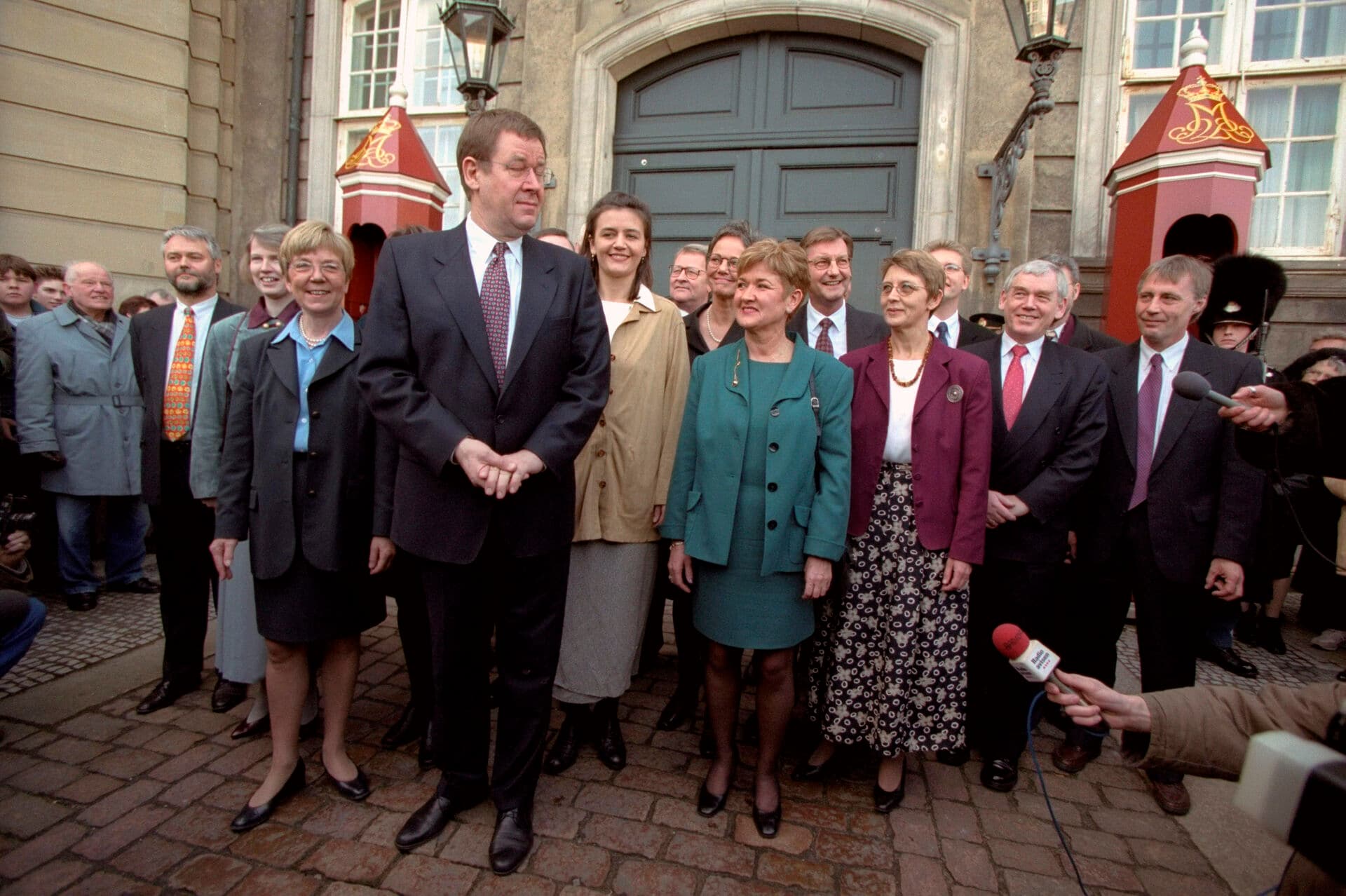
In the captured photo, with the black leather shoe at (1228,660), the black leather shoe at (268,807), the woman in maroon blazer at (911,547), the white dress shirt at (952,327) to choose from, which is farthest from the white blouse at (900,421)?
the black leather shoe at (1228,660)

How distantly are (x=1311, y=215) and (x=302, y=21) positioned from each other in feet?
34.1

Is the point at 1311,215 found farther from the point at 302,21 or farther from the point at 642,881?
the point at 302,21

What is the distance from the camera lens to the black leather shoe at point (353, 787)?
280cm

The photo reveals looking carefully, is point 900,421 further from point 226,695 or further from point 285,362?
point 226,695

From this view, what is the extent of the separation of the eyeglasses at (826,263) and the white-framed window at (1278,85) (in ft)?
14.4

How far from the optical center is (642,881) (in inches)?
95.3

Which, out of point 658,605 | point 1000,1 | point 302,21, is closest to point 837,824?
point 658,605

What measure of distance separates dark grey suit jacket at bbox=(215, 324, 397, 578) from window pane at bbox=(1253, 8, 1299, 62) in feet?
25.2

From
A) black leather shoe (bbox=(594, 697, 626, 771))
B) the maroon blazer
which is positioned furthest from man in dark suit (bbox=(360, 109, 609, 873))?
the maroon blazer

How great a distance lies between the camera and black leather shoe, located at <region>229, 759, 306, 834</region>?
259cm

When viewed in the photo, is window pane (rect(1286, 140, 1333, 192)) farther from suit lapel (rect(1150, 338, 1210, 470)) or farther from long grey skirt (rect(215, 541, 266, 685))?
long grey skirt (rect(215, 541, 266, 685))

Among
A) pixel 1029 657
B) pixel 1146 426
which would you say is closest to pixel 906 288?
pixel 1146 426

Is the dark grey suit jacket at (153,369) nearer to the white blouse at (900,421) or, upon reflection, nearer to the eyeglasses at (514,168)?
the eyeglasses at (514,168)

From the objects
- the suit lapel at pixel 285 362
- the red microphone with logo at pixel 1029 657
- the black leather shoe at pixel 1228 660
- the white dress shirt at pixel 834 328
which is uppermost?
the white dress shirt at pixel 834 328
